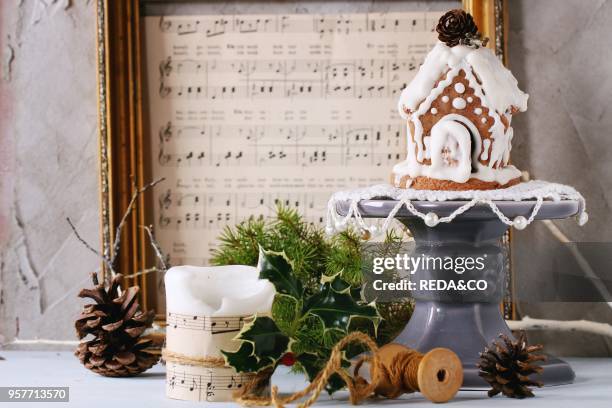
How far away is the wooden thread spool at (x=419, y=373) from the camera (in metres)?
0.79

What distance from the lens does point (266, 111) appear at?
3.66ft

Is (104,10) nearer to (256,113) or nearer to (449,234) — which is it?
(256,113)

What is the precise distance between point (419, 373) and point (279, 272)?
159 millimetres

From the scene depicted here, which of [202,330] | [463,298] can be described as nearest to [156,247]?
[202,330]

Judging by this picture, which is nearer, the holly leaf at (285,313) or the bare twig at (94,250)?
the holly leaf at (285,313)

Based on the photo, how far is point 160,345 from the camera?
106cm

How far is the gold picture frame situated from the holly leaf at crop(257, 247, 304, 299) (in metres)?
0.33

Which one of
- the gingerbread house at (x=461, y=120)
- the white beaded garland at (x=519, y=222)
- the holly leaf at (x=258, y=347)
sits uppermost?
the gingerbread house at (x=461, y=120)

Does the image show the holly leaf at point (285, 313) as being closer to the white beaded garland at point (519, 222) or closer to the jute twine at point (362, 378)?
the jute twine at point (362, 378)

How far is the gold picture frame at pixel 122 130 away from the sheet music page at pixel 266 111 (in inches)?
0.7

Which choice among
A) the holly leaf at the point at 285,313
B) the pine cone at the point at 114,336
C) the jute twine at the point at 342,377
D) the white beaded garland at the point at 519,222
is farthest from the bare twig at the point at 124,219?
the white beaded garland at the point at 519,222

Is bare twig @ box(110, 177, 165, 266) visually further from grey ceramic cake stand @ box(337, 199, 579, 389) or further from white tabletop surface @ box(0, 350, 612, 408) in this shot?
grey ceramic cake stand @ box(337, 199, 579, 389)

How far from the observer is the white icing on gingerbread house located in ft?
2.87

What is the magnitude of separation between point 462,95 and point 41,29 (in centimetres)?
56
